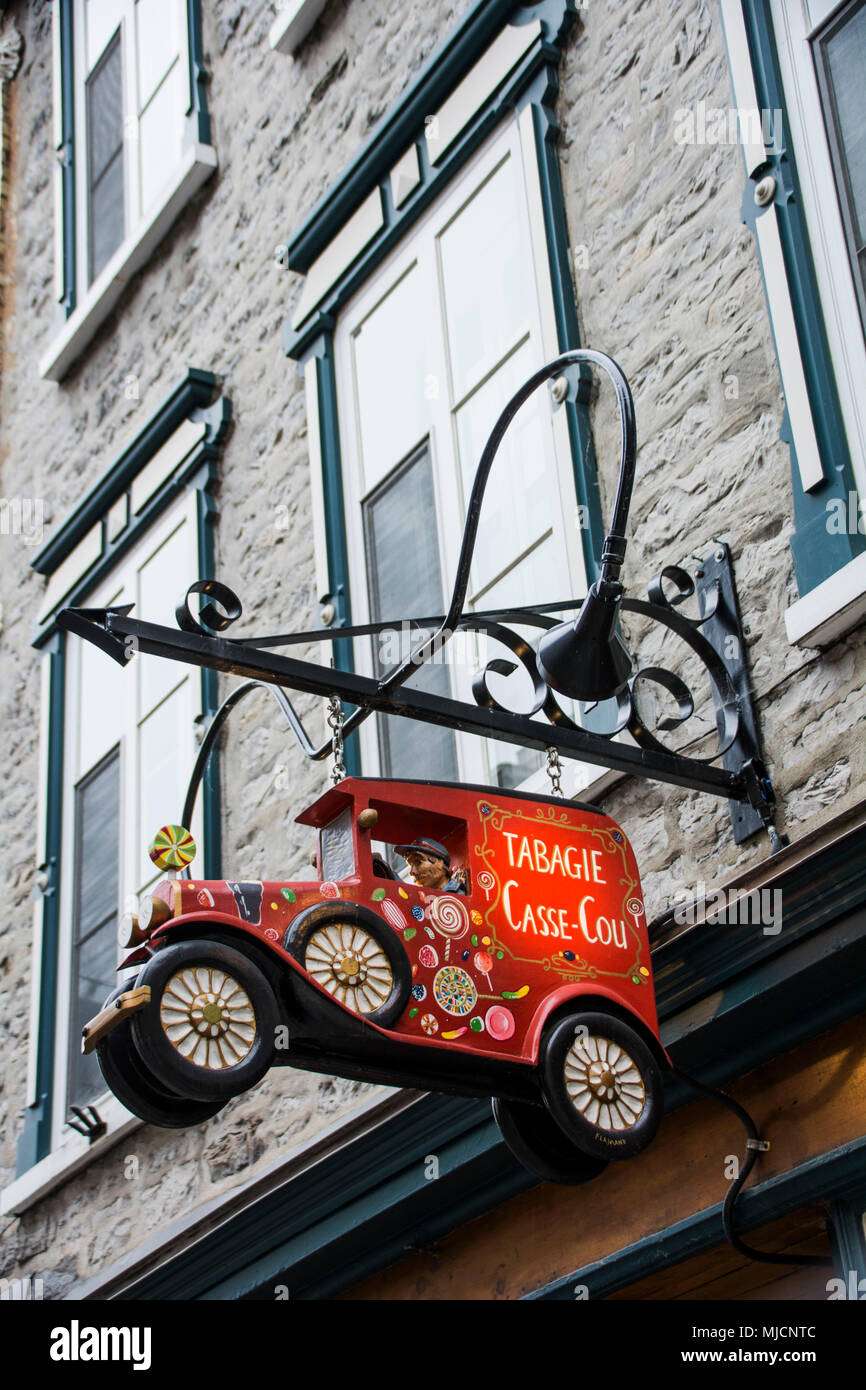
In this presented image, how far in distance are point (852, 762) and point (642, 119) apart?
95.7 inches

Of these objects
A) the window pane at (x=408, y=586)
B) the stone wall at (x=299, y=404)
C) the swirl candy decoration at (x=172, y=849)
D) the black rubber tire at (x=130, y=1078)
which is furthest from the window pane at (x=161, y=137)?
the black rubber tire at (x=130, y=1078)

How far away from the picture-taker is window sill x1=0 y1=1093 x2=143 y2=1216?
6.79 metres

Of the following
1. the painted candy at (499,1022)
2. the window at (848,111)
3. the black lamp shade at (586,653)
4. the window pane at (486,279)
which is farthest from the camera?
the window pane at (486,279)

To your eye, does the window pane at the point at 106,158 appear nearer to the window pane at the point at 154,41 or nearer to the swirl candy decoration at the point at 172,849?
the window pane at the point at 154,41

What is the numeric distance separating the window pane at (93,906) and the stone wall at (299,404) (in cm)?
37

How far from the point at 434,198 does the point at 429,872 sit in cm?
357

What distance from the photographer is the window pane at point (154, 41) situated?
9.06 m

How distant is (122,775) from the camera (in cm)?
791

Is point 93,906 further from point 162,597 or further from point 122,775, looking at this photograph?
point 162,597

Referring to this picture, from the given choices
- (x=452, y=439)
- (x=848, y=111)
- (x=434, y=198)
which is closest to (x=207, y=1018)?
(x=848, y=111)

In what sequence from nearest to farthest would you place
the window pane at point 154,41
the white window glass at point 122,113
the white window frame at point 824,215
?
the white window frame at point 824,215 → the white window glass at point 122,113 → the window pane at point 154,41

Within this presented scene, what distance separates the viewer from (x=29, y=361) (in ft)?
33.0

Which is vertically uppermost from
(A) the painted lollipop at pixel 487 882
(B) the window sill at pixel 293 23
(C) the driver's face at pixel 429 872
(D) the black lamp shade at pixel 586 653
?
(B) the window sill at pixel 293 23
